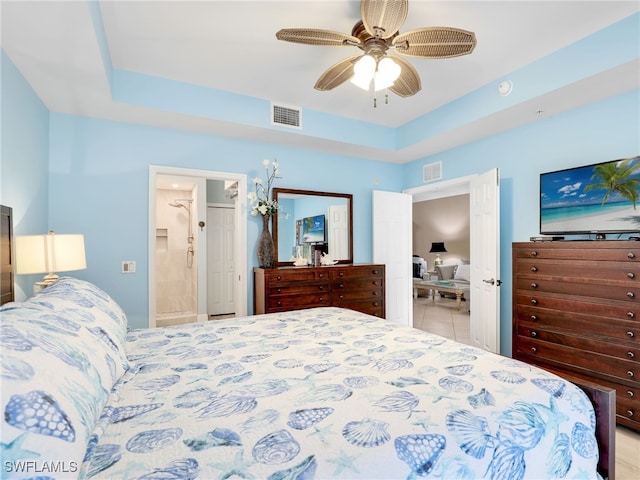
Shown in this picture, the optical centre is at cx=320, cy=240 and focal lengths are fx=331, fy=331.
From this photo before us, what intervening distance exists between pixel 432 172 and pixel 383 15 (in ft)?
9.48

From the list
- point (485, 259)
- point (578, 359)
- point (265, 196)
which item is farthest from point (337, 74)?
point (578, 359)

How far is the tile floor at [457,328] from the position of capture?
6.31ft

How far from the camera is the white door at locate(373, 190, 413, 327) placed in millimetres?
4508

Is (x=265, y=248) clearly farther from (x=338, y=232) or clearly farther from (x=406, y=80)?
(x=406, y=80)

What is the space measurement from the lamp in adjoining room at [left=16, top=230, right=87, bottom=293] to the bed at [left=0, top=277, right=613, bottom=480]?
65 centimetres

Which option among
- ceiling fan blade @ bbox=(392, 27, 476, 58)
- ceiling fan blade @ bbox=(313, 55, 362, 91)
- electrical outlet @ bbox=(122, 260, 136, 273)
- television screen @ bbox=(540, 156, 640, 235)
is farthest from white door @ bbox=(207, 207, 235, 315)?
television screen @ bbox=(540, 156, 640, 235)

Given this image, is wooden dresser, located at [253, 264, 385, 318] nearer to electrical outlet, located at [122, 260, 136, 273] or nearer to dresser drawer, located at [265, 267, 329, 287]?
dresser drawer, located at [265, 267, 329, 287]

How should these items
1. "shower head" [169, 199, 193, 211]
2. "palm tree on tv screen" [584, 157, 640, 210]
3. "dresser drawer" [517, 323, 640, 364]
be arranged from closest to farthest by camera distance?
"dresser drawer" [517, 323, 640, 364] < "palm tree on tv screen" [584, 157, 640, 210] < "shower head" [169, 199, 193, 211]

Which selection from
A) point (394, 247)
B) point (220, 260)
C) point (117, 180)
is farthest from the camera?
point (220, 260)

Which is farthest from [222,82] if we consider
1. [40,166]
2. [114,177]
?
[40,166]

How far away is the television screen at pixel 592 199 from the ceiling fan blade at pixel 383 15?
2022 mm

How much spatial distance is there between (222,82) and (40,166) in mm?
1643

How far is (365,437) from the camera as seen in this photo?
0.93 metres

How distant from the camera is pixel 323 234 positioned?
4254 mm
